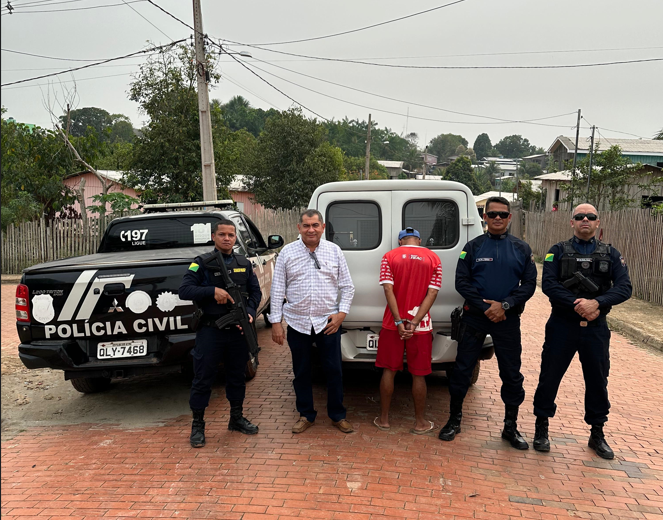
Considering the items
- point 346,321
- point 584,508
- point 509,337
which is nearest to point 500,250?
point 509,337

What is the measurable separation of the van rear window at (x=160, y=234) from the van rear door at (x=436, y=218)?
253 centimetres

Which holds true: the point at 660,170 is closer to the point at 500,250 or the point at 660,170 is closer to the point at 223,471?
the point at 500,250

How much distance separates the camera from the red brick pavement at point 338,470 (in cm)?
363

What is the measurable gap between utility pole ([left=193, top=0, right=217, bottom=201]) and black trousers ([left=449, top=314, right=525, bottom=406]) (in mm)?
9445

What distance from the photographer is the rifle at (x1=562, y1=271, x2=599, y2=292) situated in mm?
4335

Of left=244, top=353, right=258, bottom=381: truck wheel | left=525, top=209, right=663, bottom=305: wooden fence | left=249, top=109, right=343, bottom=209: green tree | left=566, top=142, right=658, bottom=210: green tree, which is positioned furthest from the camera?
left=249, top=109, right=343, bottom=209: green tree

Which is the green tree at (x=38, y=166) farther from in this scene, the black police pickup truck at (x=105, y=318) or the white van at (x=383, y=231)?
the white van at (x=383, y=231)

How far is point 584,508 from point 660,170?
23.3 metres

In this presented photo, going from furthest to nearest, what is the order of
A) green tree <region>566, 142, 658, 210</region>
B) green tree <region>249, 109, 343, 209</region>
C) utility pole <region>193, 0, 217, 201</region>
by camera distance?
green tree <region>249, 109, 343, 209</region>
green tree <region>566, 142, 658, 210</region>
utility pole <region>193, 0, 217, 201</region>

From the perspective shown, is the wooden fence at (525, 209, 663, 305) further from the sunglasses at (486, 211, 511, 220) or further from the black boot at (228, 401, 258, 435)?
the black boot at (228, 401, 258, 435)

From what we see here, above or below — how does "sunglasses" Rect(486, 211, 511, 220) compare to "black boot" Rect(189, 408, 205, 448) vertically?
above

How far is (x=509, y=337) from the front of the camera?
14.8 ft

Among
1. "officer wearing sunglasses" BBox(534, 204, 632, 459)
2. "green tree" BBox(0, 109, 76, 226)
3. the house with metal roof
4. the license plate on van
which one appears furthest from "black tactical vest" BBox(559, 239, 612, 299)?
the house with metal roof

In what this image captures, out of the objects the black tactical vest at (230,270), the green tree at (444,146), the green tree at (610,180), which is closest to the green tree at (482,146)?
the green tree at (444,146)
